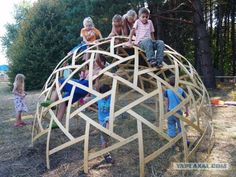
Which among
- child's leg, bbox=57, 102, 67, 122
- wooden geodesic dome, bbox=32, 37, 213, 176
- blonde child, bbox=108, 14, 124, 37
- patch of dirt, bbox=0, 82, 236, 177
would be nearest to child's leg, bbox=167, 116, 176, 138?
wooden geodesic dome, bbox=32, 37, 213, 176

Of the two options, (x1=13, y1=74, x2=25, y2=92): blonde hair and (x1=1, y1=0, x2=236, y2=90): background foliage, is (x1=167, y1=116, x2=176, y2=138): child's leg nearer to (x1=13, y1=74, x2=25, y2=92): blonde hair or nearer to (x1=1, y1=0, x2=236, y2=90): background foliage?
(x1=13, y1=74, x2=25, y2=92): blonde hair

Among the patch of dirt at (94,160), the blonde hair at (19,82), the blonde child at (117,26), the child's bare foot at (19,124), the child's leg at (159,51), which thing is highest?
the blonde child at (117,26)

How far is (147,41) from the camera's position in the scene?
5324 mm

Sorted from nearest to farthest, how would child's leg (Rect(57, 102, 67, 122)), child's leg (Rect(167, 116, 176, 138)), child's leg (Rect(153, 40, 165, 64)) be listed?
1. child's leg (Rect(153, 40, 165, 64))
2. child's leg (Rect(167, 116, 176, 138))
3. child's leg (Rect(57, 102, 67, 122))

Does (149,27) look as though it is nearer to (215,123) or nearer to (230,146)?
(230,146)

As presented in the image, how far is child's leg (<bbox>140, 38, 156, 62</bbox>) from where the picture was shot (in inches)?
205

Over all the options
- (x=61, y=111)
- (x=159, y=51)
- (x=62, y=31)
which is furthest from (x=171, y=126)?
(x=62, y=31)

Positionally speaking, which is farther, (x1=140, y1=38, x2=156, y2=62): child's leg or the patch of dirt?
(x1=140, y1=38, x2=156, y2=62): child's leg

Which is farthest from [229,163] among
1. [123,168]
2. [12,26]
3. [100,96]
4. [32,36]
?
[12,26]

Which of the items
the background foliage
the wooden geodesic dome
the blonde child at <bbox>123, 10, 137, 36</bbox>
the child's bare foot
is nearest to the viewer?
the wooden geodesic dome

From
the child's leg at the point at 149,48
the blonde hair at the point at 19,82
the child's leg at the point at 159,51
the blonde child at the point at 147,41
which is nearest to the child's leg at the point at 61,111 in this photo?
the blonde child at the point at 147,41

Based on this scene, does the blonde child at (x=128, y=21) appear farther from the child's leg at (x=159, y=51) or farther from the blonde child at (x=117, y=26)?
the child's leg at (x=159, y=51)

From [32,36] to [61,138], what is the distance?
43.7 feet

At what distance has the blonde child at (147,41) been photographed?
5202mm
